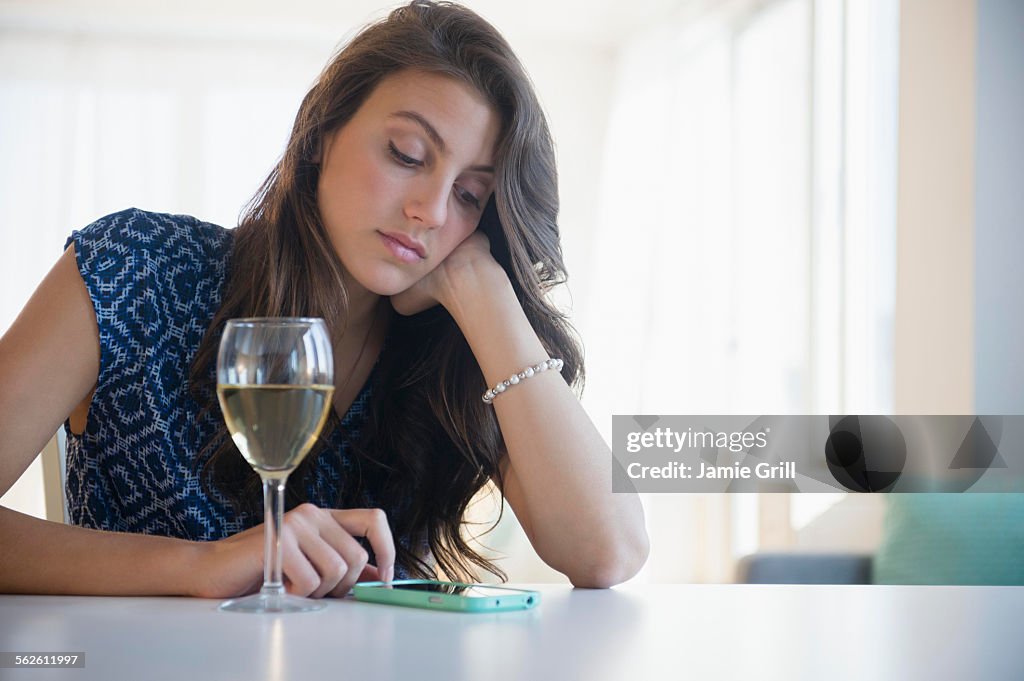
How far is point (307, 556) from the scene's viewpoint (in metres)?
0.88

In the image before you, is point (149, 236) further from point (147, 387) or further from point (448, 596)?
point (448, 596)

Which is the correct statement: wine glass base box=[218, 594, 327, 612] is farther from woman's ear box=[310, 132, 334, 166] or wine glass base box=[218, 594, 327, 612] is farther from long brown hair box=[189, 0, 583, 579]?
woman's ear box=[310, 132, 334, 166]

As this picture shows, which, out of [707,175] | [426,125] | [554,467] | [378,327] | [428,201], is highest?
[707,175]

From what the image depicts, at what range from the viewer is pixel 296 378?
2.40ft

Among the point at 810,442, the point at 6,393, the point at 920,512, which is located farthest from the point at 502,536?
the point at 6,393

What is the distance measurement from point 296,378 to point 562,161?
17.5 feet

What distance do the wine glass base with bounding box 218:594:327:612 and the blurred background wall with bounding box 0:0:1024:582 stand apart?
8.29ft

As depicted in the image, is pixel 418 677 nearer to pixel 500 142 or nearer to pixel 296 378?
pixel 296 378

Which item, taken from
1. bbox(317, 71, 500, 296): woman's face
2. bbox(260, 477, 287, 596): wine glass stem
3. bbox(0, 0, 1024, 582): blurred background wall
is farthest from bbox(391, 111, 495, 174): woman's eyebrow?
bbox(0, 0, 1024, 582): blurred background wall

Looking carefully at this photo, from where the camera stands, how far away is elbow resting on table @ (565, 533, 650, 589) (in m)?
1.17

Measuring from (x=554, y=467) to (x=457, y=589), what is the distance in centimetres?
41

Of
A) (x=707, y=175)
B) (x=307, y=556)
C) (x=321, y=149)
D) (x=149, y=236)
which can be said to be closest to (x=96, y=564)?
(x=307, y=556)

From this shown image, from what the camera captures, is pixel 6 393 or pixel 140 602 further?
pixel 6 393

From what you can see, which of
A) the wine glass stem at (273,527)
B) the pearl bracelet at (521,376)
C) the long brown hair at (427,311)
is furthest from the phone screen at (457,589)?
the long brown hair at (427,311)
